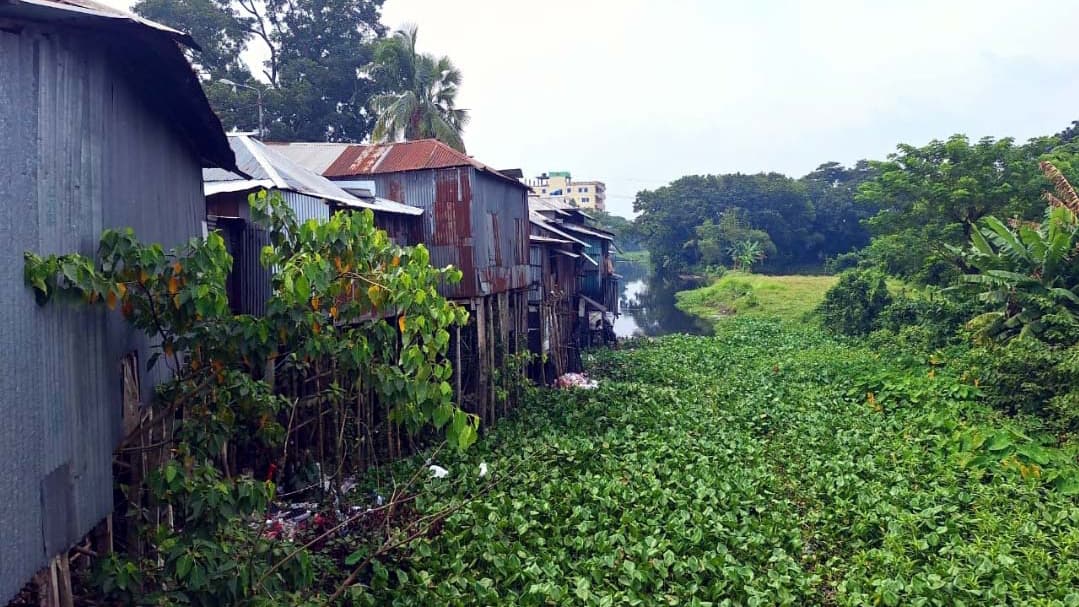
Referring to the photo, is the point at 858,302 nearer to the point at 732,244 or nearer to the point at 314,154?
the point at 314,154

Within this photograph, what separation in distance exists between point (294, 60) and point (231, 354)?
28.4m

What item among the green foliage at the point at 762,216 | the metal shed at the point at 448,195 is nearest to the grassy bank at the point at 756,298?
the green foliage at the point at 762,216

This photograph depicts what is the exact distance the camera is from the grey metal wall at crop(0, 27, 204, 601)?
10.8 feet

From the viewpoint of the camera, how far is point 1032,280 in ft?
40.8

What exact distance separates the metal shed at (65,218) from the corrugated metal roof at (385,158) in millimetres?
6508

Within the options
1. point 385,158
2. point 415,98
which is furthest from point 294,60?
point 385,158

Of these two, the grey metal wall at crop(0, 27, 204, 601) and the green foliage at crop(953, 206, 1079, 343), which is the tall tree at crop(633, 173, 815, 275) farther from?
the grey metal wall at crop(0, 27, 204, 601)

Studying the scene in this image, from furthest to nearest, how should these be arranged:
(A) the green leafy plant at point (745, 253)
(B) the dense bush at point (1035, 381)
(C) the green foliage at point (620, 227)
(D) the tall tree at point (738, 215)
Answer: (C) the green foliage at point (620, 227) → (D) the tall tree at point (738, 215) → (A) the green leafy plant at point (745, 253) → (B) the dense bush at point (1035, 381)

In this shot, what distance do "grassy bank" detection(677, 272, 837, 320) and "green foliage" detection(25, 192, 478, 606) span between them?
89.7 ft

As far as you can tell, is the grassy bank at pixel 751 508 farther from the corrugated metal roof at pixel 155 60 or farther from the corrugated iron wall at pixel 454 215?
the corrugated metal roof at pixel 155 60

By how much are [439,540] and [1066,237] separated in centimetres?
1129

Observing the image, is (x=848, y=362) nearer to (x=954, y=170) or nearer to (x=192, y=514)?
(x=954, y=170)

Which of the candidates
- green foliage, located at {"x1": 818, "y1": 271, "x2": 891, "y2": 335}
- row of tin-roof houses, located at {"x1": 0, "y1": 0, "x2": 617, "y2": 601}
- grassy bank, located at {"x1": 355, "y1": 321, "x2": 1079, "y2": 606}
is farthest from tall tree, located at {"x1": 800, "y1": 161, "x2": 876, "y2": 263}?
row of tin-roof houses, located at {"x1": 0, "y1": 0, "x2": 617, "y2": 601}

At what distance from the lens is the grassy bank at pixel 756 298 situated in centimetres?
3403
